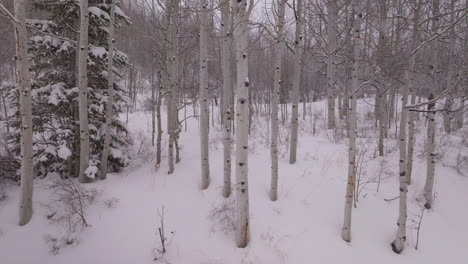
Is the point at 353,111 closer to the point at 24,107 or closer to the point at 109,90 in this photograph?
the point at 109,90

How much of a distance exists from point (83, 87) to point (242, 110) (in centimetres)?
413

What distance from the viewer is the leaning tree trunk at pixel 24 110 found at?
15.6 feet

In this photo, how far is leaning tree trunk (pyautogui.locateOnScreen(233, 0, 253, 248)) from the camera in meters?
3.94

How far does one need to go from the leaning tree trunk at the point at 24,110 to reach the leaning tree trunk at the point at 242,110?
4.24m

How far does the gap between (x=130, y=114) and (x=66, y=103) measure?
14176 millimetres

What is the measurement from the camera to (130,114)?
19891 millimetres

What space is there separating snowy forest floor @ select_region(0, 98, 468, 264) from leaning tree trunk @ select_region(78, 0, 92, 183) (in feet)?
2.20

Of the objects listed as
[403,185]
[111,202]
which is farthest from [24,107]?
[403,185]

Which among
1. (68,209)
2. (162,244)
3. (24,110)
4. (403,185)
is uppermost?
(24,110)

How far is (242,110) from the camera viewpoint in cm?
414

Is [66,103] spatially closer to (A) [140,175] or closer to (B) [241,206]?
(A) [140,175]

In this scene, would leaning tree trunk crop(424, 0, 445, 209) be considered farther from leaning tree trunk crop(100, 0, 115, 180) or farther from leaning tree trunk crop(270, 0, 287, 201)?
leaning tree trunk crop(100, 0, 115, 180)

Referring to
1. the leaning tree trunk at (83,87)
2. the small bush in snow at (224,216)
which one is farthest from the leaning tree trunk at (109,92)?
the small bush in snow at (224,216)

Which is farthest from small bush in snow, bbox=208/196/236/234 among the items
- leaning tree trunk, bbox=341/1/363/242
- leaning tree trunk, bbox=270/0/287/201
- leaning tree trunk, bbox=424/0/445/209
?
leaning tree trunk, bbox=424/0/445/209
